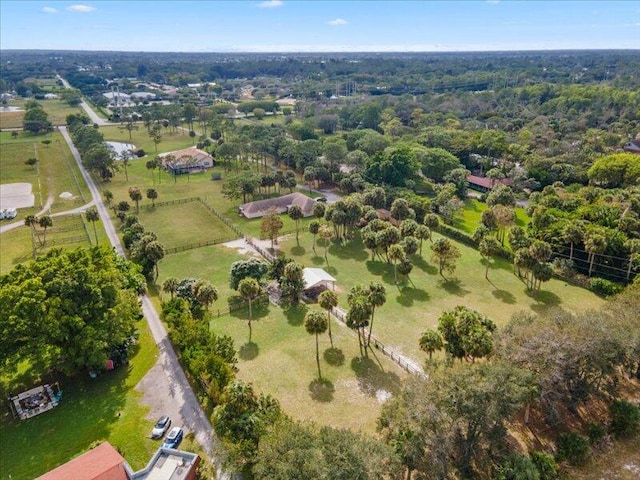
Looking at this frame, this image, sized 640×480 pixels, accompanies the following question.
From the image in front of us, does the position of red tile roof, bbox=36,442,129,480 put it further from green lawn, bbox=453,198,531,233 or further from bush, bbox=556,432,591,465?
green lawn, bbox=453,198,531,233

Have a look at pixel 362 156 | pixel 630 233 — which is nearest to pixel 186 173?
pixel 362 156

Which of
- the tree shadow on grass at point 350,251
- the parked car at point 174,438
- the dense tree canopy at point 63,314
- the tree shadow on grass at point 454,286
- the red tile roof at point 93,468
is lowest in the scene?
the tree shadow on grass at point 350,251

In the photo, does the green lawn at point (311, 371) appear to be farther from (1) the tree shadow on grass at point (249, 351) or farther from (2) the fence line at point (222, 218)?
(2) the fence line at point (222, 218)

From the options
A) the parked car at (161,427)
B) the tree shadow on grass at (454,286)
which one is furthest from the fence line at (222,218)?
the parked car at (161,427)

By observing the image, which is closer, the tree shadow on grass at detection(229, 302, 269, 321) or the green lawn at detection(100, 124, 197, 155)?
the tree shadow on grass at detection(229, 302, 269, 321)

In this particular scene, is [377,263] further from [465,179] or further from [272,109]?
[272,109]

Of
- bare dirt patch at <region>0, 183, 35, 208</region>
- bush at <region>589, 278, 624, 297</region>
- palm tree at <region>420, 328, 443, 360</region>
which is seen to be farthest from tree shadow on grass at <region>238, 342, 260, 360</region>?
bare dirt patch at <region>0, 183, 35, 208</region>

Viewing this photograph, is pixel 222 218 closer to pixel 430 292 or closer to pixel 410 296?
pixel 410 296
